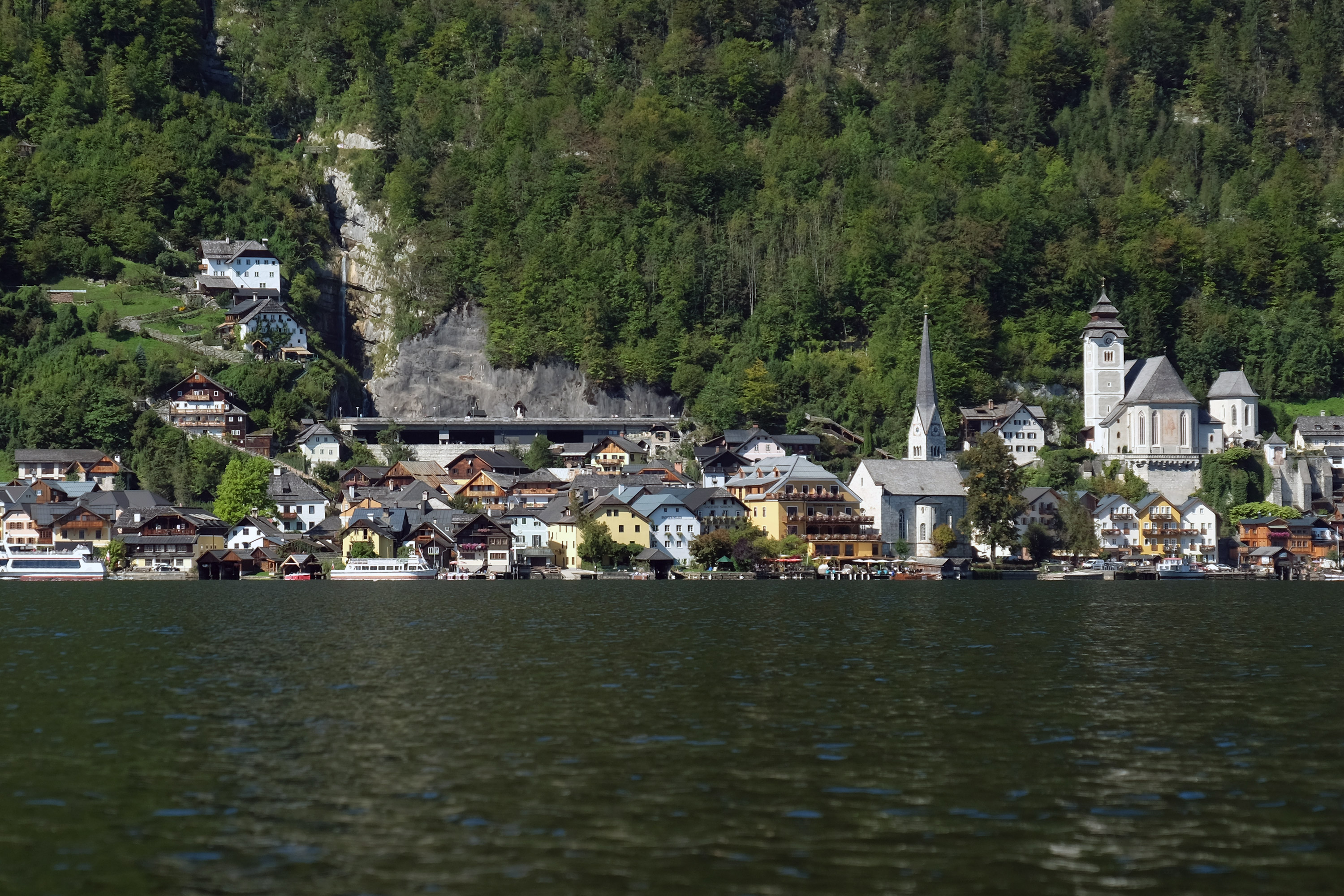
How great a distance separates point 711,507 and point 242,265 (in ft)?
169

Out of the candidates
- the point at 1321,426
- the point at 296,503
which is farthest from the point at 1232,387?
the point at 296,503

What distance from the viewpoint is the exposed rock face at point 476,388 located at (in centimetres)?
14138

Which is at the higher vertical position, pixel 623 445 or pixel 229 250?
pixel 229 250

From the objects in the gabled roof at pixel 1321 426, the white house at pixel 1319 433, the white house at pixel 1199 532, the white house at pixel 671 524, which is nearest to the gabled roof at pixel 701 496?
the white house at pixel 671 524

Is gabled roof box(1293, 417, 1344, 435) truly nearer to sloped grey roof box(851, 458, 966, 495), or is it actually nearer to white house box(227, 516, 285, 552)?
sloped grey roof box(851, 458, 966, 495)

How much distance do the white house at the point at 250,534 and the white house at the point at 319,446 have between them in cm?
1720

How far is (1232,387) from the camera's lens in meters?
131

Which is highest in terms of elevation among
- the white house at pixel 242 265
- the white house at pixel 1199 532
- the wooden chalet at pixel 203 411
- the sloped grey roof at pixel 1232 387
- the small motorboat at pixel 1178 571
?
the white house at pixel 242 265

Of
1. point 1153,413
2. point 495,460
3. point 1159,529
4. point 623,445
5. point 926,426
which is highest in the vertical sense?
point 1153,413

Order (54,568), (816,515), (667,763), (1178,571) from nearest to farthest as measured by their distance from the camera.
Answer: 1. (667,763)
2. (54,568)
3. (1178,571)
4. (816,515)

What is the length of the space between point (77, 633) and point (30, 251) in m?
91.2

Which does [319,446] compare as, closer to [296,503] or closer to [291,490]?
[291,490]

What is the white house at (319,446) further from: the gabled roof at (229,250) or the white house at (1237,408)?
the white house at (1237,408)

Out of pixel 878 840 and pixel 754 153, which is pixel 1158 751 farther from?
pixel 754 153
